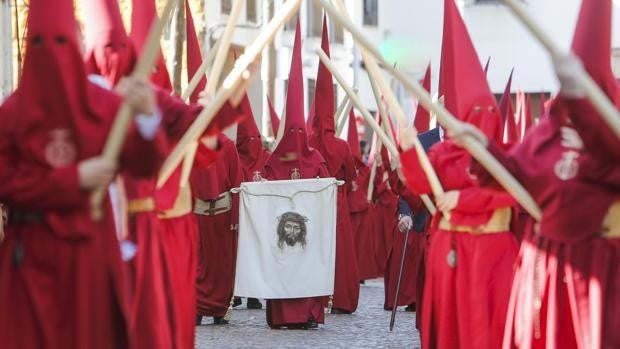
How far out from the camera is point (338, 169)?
1438 centimetres

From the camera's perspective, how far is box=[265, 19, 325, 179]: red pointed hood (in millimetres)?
12758

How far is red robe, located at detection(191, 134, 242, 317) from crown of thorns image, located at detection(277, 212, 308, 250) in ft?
2.38

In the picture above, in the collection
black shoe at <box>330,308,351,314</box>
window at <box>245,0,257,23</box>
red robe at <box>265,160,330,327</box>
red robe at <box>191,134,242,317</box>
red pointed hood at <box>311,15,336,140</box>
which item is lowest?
black shoe at <box>330,308,351,314</box>

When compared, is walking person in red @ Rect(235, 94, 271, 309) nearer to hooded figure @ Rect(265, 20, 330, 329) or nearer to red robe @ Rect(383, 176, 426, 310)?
hooded figure @ Rect(265, 20, 330, 329)

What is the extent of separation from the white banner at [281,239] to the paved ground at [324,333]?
0.37 m

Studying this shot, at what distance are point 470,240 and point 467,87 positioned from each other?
0.89 m

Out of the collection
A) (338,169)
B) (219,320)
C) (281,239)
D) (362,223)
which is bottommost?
(219,320)

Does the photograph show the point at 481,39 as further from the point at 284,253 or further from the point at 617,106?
the point at 617,106

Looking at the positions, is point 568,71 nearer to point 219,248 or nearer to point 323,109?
point 219,248

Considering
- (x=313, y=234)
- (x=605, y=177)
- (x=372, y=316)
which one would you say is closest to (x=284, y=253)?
(x=313, y=234)

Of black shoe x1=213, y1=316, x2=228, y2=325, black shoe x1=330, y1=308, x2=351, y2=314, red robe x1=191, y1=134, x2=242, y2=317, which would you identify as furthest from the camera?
black shoe x1=330, y1=308, x2=351, y2=314

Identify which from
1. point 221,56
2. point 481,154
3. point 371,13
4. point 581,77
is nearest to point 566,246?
point 481,154

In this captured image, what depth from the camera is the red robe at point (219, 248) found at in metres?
13.0

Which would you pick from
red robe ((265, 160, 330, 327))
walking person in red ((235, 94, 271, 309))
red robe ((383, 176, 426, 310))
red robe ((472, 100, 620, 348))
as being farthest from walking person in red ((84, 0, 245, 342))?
walking person in red ((235, 94, 271, 309))
